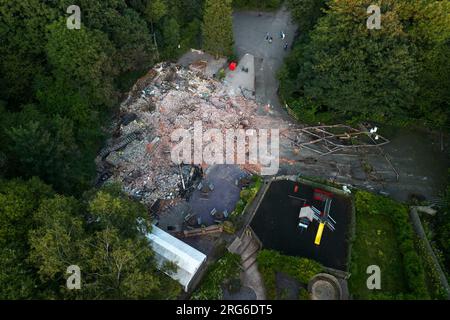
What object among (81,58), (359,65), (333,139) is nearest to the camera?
(81,58)

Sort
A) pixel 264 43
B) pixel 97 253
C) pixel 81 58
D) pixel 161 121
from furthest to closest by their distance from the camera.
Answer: pixel 264 43 → pixel 161 121 → pixel 81 58 → pixel 97 253

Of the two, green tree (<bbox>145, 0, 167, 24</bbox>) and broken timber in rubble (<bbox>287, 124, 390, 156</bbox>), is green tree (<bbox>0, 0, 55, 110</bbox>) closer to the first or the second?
green tree (<bbox>145, 0, 167, 24</bbox>)

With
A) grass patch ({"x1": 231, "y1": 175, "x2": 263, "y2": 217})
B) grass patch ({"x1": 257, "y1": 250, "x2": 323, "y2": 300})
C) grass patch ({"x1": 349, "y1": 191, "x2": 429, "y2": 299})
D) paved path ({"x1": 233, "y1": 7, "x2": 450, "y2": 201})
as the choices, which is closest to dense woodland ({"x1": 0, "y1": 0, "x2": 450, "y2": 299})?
paved path ({"x1": 233, "y1": 7, "x2": 450, "y2": 201})

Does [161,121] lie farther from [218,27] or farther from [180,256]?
[180,256]

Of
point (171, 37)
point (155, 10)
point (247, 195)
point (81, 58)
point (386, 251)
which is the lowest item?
point (386, 251)

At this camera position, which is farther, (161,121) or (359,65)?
(161,121)

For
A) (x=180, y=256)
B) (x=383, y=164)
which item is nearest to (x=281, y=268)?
(x=180, y=256)

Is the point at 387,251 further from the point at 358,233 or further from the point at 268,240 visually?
the point at 268,240

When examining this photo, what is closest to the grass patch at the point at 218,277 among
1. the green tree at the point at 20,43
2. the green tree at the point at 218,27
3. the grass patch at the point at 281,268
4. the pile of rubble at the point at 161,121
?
the grass patch at the point at 281,268

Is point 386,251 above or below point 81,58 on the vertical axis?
below
